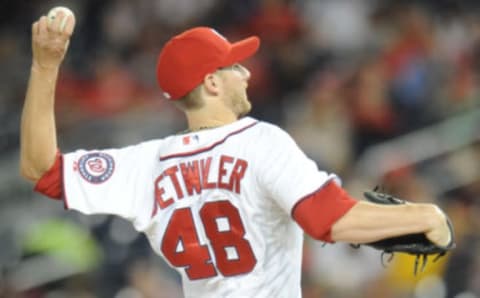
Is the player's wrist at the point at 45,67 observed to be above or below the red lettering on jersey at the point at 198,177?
above

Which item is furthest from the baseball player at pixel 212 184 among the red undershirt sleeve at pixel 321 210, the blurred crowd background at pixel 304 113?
the blurred crowd background at pixel 304 113

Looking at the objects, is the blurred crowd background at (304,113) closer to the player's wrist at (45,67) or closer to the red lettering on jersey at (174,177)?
the red lettering on jersey at (174,177)

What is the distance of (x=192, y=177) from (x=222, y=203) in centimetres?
16

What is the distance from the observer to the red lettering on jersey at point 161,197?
4414mm

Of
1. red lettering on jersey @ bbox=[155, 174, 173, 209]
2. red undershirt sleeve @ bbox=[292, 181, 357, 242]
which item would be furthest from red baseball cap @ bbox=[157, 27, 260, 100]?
red undershirt sleeve @ bbox=[292, 181, 357, 242]

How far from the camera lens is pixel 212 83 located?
4.43 meters

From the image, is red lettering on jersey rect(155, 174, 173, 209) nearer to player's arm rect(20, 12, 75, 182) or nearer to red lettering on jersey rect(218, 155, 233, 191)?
red lettering on jersey rect(218, 155, 233, 191)

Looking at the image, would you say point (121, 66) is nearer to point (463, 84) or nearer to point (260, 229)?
point (463, 84)

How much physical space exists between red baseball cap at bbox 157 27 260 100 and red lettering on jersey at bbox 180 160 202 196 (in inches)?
9.9

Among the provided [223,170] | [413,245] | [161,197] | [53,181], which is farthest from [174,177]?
[413,245]

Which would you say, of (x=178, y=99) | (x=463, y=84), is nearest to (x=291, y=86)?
(x=463, y=84)

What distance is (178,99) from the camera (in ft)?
14.8

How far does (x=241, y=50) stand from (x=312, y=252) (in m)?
4.57

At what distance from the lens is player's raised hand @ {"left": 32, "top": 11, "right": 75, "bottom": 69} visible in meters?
→ 4.40
